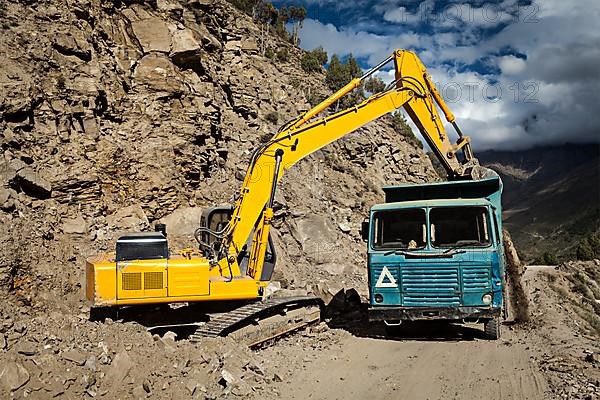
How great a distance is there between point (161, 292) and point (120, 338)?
1.16m

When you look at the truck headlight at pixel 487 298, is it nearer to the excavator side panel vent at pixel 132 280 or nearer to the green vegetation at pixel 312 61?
the excavator side panel vent at pixel 132 280

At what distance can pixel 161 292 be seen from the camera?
8.82 m

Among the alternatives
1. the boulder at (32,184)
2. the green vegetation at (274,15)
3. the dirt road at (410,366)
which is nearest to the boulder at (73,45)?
the boulder at (32,184)

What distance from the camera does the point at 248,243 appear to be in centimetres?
1052

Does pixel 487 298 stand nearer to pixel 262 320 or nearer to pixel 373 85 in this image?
pixel 262 320

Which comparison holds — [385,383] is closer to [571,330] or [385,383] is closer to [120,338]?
[120,338]

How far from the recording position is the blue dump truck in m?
9.30

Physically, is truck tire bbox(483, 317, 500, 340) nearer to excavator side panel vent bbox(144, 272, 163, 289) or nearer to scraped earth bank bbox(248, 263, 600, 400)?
scraped earth bank bbox(248, 263, 600, 400)

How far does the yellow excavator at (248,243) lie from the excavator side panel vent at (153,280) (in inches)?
0.6

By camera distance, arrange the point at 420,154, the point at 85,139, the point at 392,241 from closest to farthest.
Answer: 1. the point at 392,241
2. the point at 85,139
3. the point at 420,154

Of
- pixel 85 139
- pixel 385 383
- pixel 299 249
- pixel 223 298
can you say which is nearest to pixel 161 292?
pixel 223 298

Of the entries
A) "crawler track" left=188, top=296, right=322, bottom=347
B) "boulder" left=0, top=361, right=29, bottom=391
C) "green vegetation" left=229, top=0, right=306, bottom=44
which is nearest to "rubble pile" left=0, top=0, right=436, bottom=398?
"boulder" left=0, top=361, right=29, bottom=391

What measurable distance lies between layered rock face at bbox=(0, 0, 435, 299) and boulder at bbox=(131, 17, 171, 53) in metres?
0.03

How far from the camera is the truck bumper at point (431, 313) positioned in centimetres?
926
